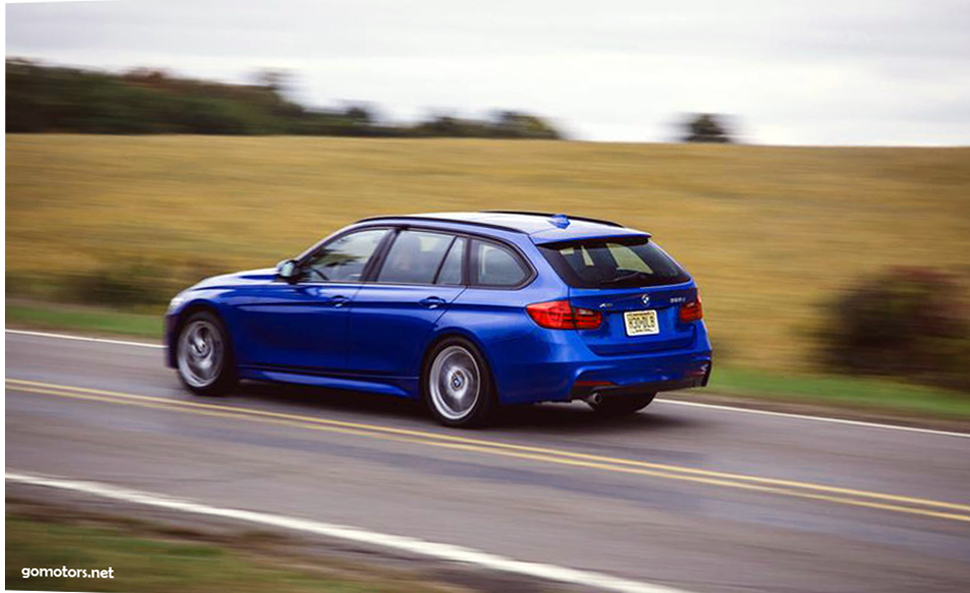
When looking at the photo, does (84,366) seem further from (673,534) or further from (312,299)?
(673,534)

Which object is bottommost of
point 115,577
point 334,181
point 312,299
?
point 115,577

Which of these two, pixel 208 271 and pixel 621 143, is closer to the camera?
pixel 208 271

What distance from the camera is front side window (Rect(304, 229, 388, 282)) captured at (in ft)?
38.0

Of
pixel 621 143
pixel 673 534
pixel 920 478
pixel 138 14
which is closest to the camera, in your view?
pixel 673 534

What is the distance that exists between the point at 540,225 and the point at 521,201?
64.6 ft

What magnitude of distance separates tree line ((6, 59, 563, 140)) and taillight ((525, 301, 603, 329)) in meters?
9.35

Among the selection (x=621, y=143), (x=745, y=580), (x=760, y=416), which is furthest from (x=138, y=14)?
(x=621, y=143)

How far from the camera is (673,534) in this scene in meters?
7.85

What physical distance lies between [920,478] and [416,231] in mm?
4163

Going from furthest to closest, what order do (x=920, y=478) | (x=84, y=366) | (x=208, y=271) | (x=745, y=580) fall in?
(x=208, y=271), (x=84, y=366), (x=920, y=478), (x=745, y=580)

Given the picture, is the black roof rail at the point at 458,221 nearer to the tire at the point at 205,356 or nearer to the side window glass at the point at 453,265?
the side window glass at the point at 453,265

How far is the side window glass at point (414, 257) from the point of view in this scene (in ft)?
36.6

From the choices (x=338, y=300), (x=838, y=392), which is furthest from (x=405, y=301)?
(x=838, y=392)

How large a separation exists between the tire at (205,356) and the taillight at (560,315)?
304cm
